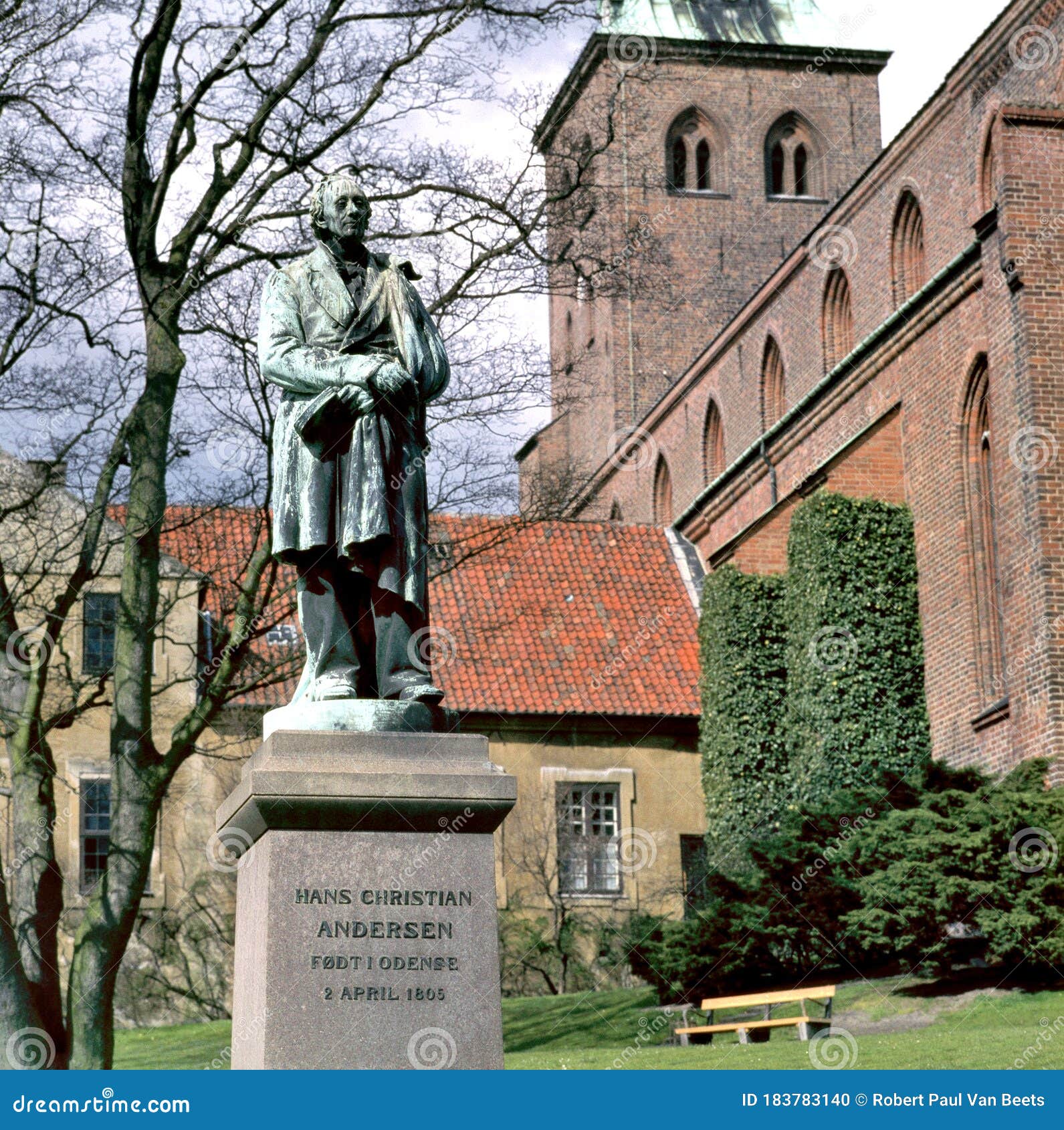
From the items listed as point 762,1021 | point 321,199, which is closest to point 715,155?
point 762,1021

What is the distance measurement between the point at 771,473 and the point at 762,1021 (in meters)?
17.0

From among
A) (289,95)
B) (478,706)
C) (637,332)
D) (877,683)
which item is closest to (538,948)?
(478,706)

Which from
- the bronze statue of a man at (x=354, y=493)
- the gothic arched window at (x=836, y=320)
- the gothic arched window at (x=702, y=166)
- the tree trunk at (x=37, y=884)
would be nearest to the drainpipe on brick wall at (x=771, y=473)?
the gothic arched window at (x=836, y=320)

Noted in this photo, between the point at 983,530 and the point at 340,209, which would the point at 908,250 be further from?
the point at 340,209

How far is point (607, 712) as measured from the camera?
106 ft

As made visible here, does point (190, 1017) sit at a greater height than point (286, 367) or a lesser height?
lesser

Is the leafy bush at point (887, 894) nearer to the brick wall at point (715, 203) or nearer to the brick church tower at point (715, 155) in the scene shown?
the brick church tower at point (715, 155)

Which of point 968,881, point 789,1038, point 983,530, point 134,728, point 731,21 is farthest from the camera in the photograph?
point 731,21

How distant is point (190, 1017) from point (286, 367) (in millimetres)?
23943

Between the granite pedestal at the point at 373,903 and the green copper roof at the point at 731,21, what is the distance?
43814 millimetres

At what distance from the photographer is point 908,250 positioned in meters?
33.2

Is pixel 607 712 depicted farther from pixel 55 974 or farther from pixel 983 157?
pixel 55 974

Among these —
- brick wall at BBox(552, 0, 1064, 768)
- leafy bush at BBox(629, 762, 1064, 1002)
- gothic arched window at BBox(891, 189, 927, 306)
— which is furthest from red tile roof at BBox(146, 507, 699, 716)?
leafy bush at BBox(629, 762, 1064, 1002)

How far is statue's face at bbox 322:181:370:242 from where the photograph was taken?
8219mm
